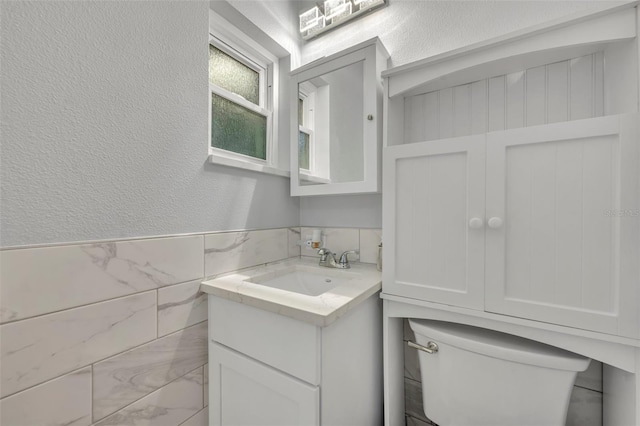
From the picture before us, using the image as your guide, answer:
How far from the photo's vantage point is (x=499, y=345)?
32.7 inches

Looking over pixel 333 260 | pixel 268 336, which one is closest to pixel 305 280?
pixel 333 260

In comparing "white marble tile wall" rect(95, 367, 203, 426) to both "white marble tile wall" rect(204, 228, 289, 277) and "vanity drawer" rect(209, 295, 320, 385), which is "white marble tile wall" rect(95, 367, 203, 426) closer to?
"vanity drawer" rect(209, 295, 320, 385)

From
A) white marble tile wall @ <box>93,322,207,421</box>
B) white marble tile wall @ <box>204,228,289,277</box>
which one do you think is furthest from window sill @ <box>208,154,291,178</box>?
white marble tile wall @ <box>93,322,207,421</box>

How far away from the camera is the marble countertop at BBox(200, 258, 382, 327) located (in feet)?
2.41

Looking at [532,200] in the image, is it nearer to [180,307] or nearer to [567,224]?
[567,224]

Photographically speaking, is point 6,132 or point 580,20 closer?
point 6,132

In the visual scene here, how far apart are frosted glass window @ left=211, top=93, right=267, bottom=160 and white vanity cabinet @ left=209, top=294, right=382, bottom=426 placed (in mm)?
723

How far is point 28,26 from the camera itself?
0.65 m

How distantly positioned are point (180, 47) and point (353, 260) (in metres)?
1.16

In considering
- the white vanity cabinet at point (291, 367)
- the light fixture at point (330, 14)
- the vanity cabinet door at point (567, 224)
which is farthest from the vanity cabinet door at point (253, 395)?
the light fixture at point (330, 14)

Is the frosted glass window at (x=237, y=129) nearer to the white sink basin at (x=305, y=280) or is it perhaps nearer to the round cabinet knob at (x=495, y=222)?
the white sink basin at (x=305, y=280)

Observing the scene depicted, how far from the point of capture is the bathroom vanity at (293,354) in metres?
0.75

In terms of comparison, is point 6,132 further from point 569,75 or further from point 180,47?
A: point 569,75

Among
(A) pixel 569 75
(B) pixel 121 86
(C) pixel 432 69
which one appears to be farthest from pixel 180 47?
(A) pixel 569 75
